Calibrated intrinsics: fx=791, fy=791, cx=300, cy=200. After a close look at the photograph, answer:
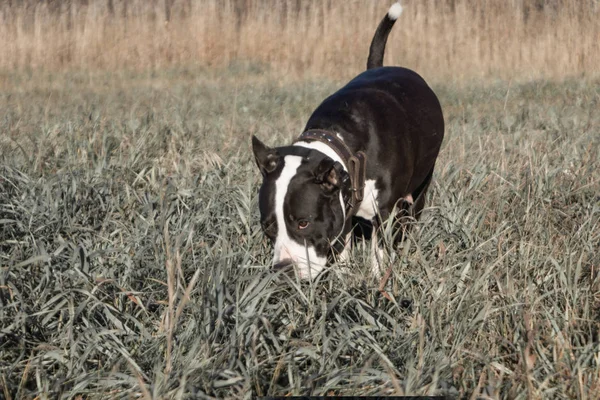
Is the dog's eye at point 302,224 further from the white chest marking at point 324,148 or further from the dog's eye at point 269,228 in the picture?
the white chest marking at point 324,148

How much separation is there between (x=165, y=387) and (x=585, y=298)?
148 cm

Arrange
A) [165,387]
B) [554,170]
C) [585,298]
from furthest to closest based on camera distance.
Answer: [554,170], [585,298], [165,387]

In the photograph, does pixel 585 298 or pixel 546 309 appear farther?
pixel 585 298

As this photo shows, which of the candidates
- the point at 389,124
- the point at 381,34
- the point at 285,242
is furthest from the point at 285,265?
the point at 381,34

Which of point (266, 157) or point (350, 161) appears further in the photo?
point (350, 161)

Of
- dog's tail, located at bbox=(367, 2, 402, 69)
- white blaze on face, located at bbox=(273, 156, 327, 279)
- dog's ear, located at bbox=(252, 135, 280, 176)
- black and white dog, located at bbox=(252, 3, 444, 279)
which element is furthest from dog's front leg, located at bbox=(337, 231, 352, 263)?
dog's tail, located at bbox=(367, 2, 402, 69)

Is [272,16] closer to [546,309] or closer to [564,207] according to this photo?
[564,207]

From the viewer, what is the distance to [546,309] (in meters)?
2.51

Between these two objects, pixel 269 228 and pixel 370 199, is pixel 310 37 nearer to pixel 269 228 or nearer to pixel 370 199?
pixel 370 199

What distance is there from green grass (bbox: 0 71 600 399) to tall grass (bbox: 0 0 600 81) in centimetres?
540

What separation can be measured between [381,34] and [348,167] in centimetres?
167

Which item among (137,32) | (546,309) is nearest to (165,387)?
(546,309)

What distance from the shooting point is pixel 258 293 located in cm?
253

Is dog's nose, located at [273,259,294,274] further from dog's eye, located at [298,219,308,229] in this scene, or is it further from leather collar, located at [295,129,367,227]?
leather collar, located at [295,129,367,227]
